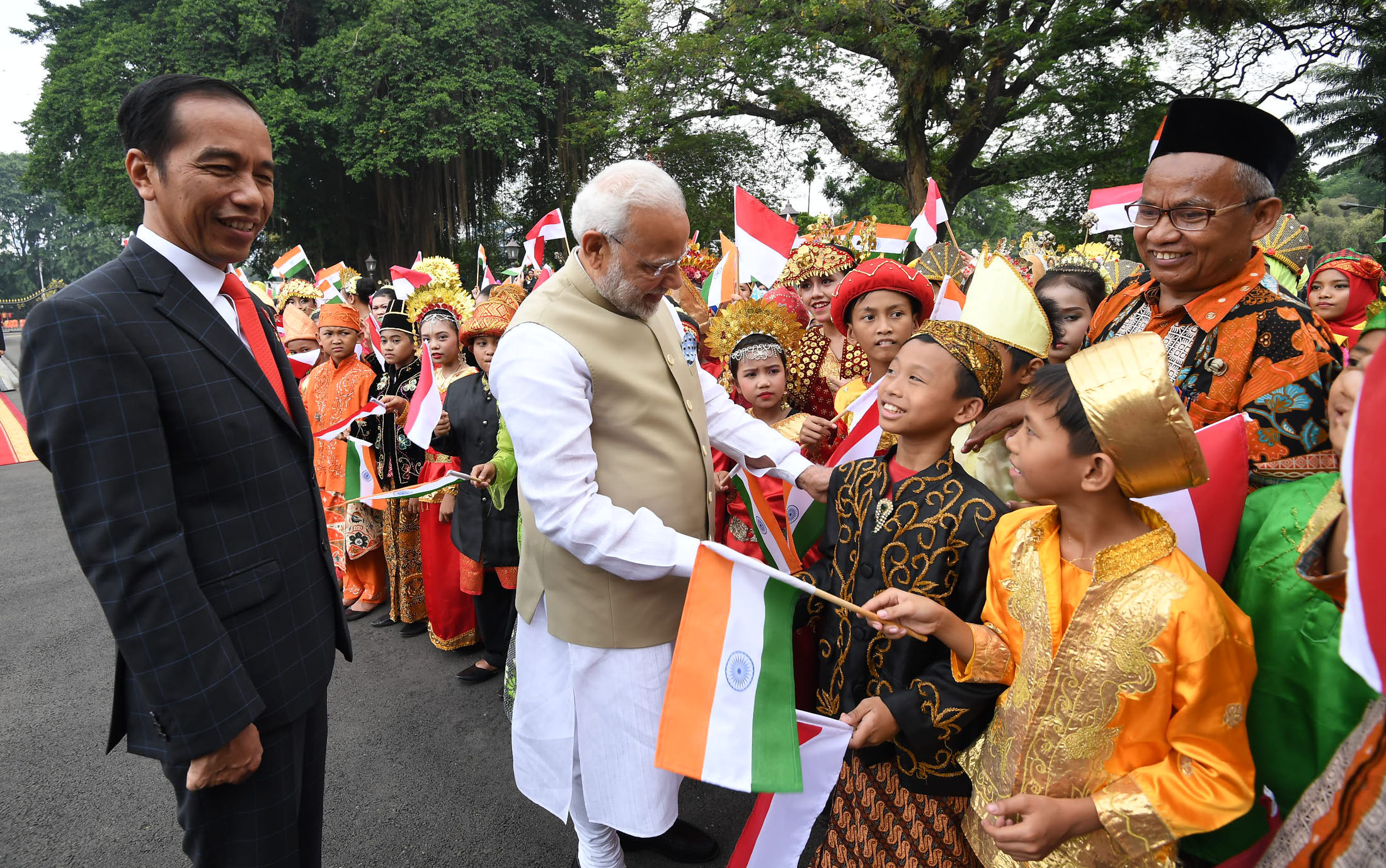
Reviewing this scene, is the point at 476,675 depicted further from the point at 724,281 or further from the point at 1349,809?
the point at 1349,809

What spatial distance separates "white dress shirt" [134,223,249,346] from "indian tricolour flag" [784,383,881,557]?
166 cm

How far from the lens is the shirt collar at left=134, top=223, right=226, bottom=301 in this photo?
1.48 metres

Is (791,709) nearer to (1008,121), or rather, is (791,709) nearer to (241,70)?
(1008,121)

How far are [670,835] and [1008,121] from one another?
54.7 ft

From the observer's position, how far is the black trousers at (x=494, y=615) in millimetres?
3934

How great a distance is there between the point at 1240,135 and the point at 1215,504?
931 mm

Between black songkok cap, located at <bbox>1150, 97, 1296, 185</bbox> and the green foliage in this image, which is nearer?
black songkok cap, located at <bbox>1150, 97, 1296, 185</bbox>

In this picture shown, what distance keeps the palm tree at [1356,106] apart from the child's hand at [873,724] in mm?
13563

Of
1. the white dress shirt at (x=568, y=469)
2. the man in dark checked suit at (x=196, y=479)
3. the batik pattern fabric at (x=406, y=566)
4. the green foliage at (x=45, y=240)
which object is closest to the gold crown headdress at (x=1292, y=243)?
the white dress shirt at (x=568, y=469)

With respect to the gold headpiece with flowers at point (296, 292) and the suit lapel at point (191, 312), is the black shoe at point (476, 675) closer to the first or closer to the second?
the suit lapel at point (191, 312)

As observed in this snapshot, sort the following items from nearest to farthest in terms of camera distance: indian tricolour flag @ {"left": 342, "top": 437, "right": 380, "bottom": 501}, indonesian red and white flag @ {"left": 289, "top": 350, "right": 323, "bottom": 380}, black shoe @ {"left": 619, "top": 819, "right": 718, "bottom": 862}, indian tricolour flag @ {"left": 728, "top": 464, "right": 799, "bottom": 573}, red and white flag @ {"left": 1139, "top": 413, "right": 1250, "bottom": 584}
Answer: red and white flag @ {"left": 1139, "top": 413, "right": 1250, "bottom": 584}
indian tricolour flag @ {"left": 728, "top": 464, "right": 799, "bottom": 573}
black shoe @ {"left": 619, "top": 819, "right": 718, "bottom": 862}
indian tricolour flag @ {"left": 342, "top": 437, "right": 380, "bottom": 501}
indonesian red and white flag @ {"left": 289, "top": 350, "right": 323, "bottom": 380}

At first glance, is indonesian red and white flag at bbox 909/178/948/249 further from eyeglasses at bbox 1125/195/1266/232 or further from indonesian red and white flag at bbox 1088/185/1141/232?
eyeglasses at bbox 1125/195/1266/232

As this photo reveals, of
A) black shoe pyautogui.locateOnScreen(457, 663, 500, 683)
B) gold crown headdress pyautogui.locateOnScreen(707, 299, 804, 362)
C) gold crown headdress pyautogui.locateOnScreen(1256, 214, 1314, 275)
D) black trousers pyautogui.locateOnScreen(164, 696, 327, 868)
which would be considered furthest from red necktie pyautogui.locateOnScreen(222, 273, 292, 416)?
gold crown headdress pyautogui.locateOnScreen(1256, 214, 1314, 275)

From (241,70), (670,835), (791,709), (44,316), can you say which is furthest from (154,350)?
(241,70)
